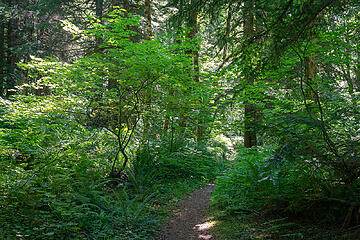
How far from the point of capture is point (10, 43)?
44.7 feet

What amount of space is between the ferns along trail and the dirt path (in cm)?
4

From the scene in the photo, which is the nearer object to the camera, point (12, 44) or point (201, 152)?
point (201, 152)

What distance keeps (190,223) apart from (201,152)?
17.1 feet

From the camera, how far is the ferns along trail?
2.96m

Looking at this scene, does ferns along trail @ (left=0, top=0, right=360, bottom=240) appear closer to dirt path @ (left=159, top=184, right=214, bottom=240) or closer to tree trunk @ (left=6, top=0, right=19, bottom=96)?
dirt path @ (left=159, top=184, right=214, bottom=240)

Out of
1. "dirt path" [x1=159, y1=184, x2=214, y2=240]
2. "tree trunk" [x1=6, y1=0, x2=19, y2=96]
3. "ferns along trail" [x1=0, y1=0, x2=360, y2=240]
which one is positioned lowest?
"dirt path" [x1=159, y1=184, x2=214, y2=240]

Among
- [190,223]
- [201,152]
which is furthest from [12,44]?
[190,223]

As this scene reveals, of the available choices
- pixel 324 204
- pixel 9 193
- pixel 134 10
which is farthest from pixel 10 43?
pixel 324 204

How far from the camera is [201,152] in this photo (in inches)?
391

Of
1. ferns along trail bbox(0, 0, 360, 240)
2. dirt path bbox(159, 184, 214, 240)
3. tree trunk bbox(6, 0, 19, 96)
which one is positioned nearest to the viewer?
ferns along trail bbox(0, 0, 360, 240)

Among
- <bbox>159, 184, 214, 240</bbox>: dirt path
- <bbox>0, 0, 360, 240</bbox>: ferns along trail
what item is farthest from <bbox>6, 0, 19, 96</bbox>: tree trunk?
<bbox>159, 184, 214, 240</bbox>: dirt path

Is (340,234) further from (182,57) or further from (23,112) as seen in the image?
(23,112)

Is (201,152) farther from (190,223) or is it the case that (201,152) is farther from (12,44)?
(12,44)

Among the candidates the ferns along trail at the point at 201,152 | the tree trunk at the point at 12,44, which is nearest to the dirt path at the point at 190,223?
the ferns along trail at the point at 201,152
